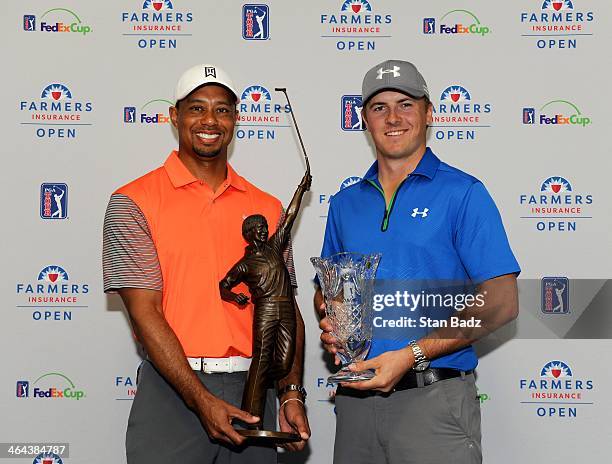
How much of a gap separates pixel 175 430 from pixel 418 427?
1.98ft

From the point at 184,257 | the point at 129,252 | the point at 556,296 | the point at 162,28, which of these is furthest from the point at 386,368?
the point at 162,28

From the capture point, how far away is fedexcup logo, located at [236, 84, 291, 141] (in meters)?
2.58

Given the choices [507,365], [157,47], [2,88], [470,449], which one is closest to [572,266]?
[507,365]

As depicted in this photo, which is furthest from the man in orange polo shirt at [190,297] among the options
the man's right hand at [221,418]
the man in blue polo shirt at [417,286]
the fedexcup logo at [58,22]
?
the fedexcup logo at [58,22]

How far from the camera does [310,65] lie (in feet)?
8.45

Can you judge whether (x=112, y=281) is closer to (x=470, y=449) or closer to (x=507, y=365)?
(x=470, y=449)

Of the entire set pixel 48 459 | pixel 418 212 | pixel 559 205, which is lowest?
pixel 48 459

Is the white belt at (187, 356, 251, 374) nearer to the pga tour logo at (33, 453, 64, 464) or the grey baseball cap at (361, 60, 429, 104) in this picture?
the grey baseball cap at (361, 60, 429, 104)

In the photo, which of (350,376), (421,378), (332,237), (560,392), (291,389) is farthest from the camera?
(560,392)

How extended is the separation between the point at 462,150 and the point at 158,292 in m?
1.23

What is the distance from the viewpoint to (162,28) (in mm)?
2588

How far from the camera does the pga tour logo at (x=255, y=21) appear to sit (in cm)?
257

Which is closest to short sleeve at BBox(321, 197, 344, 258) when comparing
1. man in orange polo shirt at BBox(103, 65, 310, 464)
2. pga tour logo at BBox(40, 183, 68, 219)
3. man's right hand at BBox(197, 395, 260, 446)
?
man in orange polo shirt at BBox(103, 65, 310, 464)

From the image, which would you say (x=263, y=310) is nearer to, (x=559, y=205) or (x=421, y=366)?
(x=421, y=366)
